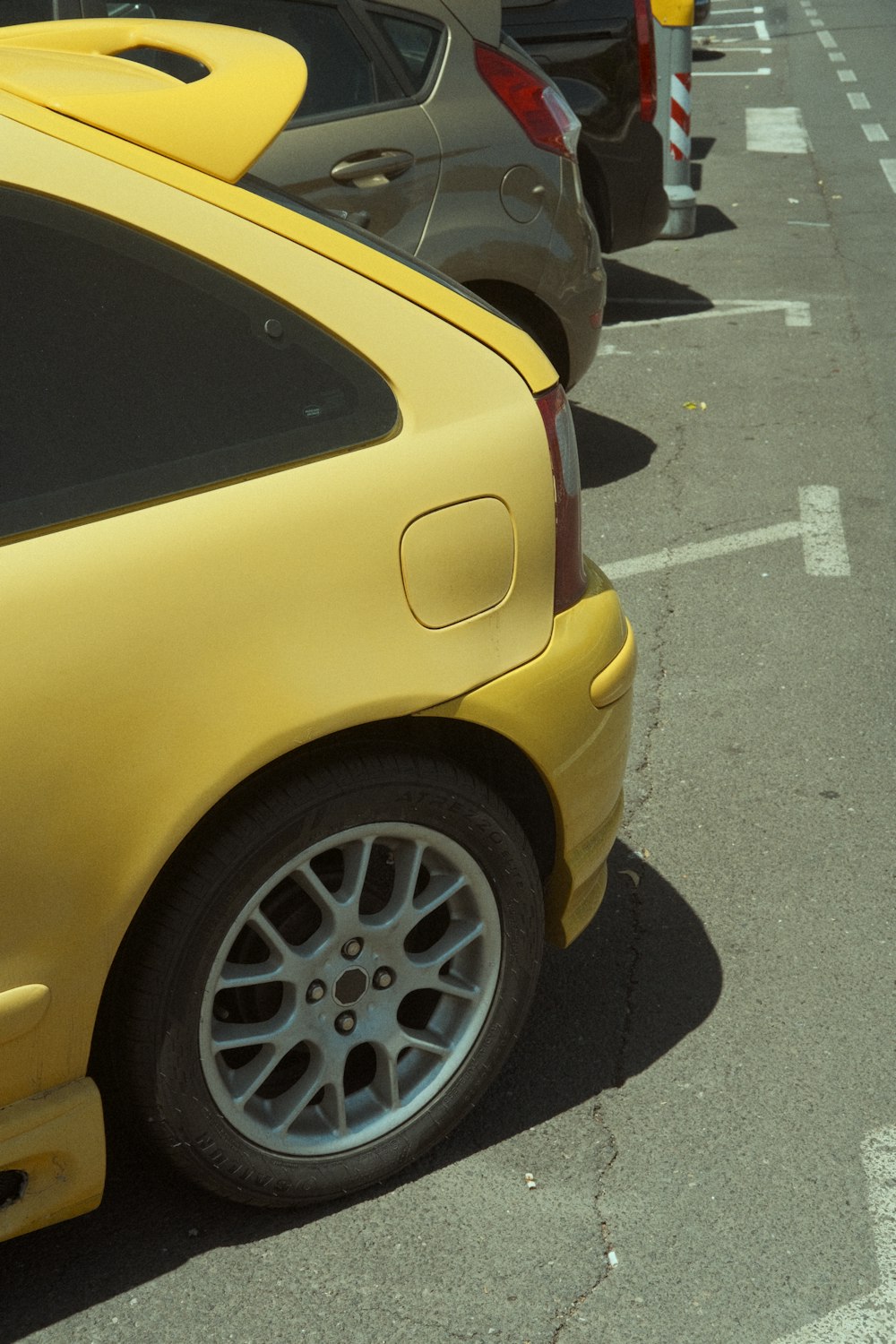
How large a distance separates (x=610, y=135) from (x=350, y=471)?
6.56 meters

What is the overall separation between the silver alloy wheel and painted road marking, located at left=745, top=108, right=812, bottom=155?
12.4 m

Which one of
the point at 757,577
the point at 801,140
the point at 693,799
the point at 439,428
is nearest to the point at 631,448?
the point at 757,577

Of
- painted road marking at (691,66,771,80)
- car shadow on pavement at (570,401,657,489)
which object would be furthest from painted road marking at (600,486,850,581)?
painted road marking at (691,66,771,80)

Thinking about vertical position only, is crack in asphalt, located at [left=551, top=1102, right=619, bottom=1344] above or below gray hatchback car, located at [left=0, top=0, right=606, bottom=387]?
below

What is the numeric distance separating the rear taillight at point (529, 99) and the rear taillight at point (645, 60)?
2769 millimetres

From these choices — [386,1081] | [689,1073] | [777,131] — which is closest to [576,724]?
[386,1081]

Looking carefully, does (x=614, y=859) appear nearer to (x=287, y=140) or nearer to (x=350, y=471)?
(x=350, y=471)

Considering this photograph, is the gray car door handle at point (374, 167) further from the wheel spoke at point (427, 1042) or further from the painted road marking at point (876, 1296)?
the painted road marking at point (876, 1296)

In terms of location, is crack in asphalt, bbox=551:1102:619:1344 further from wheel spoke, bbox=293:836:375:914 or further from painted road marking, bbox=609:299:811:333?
painted road marking, bbox=609:299:811:333

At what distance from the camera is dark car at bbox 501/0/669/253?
8.23 m

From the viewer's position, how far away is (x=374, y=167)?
5.16 metres

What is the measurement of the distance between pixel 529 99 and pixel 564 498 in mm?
3583

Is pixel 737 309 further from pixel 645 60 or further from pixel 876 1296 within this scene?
pixel 876 1296

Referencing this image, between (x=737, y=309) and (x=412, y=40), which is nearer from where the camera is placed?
(x=412, y=40)
